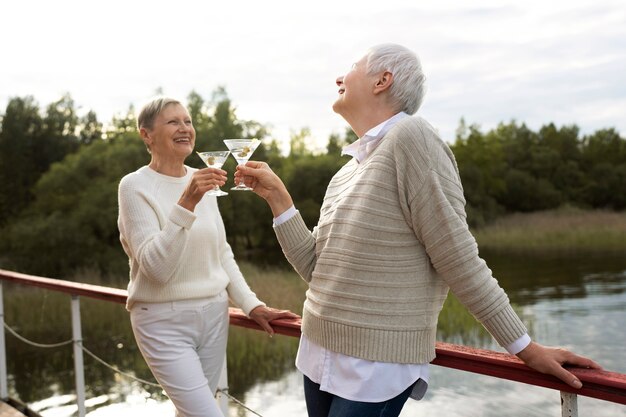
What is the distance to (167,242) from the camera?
6.31 ft

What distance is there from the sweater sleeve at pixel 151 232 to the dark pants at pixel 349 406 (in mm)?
609

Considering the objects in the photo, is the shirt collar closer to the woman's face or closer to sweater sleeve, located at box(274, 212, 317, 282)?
sweater sleeve, located at box(274, 212, 317, 282)

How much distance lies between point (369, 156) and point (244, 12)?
1245 inches

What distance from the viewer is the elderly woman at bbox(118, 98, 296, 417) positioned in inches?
77.0

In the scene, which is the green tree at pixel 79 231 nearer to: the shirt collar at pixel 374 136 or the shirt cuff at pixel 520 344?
the shirt collar at pixel 374 136

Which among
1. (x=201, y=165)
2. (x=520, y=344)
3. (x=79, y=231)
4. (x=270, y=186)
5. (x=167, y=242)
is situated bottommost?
(x=79, y=231)

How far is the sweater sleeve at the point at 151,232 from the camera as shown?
1920 mm

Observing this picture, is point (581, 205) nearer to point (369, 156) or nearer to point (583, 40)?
point (583, 40)

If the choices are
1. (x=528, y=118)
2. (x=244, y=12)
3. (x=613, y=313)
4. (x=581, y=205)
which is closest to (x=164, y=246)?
(x=613, y=313)

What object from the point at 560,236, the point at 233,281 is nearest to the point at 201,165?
the point at 560,236

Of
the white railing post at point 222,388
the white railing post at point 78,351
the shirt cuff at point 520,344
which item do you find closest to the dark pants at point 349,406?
the shirt cuff at point 520,344

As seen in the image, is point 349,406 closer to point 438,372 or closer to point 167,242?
point 167,242

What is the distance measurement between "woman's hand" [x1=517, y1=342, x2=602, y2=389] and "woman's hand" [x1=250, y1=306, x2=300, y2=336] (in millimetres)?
898

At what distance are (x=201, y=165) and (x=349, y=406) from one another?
21402 mm
